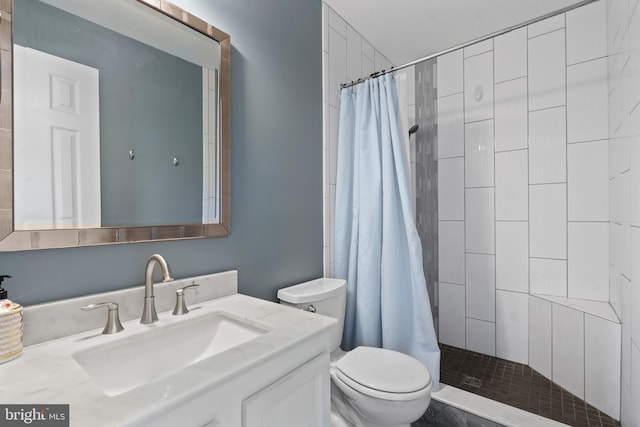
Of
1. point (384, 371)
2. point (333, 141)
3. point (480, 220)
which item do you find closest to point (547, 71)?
point (480, 220)

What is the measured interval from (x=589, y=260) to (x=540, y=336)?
0.57 m

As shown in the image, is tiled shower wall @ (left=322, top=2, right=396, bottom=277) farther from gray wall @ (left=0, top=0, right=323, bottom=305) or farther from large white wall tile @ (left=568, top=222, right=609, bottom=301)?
large white wall tile @ (left=568, top=222, right=609, bottom=301)

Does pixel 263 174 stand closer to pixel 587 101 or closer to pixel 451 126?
pixel 451 126

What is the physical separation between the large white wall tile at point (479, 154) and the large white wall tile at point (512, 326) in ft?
2.73

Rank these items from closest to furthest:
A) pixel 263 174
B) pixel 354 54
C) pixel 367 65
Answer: pixel 263 174 → pixel 354 54 → pixel 367 65

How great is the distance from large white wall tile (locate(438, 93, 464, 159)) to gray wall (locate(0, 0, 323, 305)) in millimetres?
1186

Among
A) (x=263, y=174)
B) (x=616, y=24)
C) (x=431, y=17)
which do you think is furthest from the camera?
(x=431, y=17)

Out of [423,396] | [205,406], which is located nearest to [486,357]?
[423,396]

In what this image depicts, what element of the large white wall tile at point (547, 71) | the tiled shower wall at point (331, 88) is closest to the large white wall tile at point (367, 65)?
the tiled shower wall at point (331, 88)

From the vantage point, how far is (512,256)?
89.2 inches

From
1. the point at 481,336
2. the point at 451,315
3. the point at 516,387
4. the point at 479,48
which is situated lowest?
the point at 516,387

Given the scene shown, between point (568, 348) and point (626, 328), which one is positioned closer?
point (626, 328)

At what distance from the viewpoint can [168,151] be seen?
4.00 ft

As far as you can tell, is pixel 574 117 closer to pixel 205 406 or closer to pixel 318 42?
pixel 318 42
